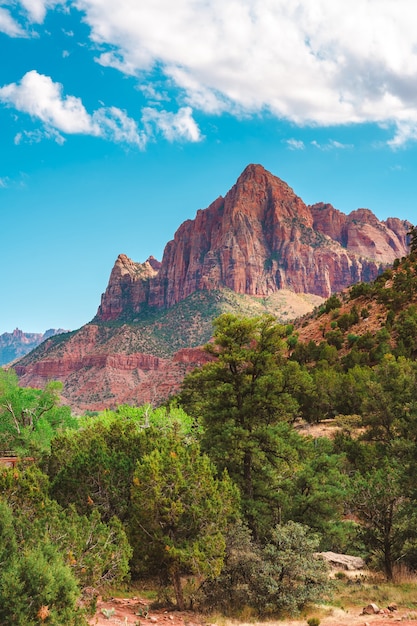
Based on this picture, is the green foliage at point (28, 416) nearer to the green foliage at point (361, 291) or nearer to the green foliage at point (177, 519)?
the green foliage at point (177, 519)

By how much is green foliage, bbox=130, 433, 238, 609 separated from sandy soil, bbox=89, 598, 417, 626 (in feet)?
3.77

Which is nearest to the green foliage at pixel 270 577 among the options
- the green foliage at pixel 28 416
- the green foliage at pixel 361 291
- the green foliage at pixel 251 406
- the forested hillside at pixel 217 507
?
the forested hillside at pixel 217 507

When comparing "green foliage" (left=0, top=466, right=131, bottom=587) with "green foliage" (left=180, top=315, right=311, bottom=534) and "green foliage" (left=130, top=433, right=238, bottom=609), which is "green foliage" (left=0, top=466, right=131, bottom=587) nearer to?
"green foliage" (left=130, top=433, right=238, bottom=609)

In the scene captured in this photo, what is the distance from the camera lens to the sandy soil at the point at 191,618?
13250mm

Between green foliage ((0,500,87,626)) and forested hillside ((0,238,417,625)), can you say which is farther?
forested hillside ((0,238,417,625))

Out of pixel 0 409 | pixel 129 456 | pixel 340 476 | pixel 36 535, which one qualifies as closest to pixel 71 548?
pixel 36 535

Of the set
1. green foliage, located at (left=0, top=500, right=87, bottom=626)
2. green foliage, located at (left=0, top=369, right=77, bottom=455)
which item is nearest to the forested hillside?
green foliage, located at (left=0, top=500, right=87, bottom=626)

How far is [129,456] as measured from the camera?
2042 cm

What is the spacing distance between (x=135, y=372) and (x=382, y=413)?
156 m

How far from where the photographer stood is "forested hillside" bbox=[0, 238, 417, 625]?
1283cm

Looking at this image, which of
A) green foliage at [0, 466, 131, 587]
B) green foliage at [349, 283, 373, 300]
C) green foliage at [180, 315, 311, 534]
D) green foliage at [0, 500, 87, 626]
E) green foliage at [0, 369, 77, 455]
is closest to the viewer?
green foliage at [0, 500, 87, 626]

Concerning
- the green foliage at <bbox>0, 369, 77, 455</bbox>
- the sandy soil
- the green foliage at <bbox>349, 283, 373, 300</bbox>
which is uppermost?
the green foliage at <bbox>349, 283, 373, 300</bbox>

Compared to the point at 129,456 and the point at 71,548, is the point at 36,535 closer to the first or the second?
the point at 71,548

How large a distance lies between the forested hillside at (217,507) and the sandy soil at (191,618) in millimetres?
852
